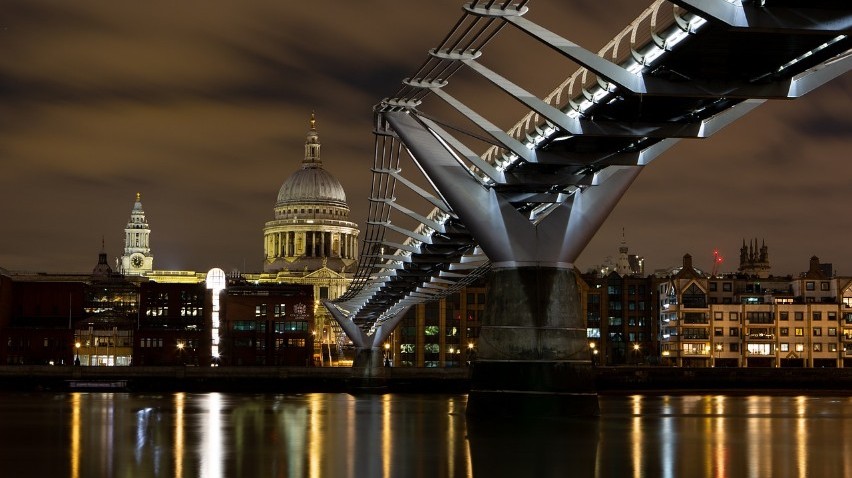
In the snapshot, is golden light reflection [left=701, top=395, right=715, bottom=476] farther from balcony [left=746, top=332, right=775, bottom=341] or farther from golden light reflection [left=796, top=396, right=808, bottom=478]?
balcony [left=746, top=332, right=775, bottom=341]

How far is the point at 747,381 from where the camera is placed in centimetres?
11675

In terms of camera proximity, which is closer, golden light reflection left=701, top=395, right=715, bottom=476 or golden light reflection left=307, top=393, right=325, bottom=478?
golden light reflection left=307, top=393, right=325, bottom=478

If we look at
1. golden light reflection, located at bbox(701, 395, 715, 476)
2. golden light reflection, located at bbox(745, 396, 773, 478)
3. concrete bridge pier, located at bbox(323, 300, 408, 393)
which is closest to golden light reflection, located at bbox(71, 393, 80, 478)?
golden light reflection, located at bbox(701, 395, 715, 476)

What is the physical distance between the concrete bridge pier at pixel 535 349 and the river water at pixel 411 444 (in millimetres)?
1123

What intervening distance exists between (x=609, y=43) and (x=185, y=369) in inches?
3659

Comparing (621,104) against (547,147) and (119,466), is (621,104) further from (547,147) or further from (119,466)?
(119,466)

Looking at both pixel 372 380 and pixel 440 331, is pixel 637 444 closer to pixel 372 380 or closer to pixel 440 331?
pixel 372 380

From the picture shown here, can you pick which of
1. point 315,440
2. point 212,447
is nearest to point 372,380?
point 315,440

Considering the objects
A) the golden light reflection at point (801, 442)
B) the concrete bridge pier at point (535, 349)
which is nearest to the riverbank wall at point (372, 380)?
the golden light reflection at point (801, 442)

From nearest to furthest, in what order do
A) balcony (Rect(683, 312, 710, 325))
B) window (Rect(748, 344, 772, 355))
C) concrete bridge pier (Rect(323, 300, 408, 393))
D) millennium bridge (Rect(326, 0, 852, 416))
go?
millennium bridge (Rect(326, 0, 852, 416))
concrete bridge pier (Rect(323, 300, 408, 393))
window (Rect(748, 344, 772, 355))
balcony (Rect(683, 312, 710, 325))

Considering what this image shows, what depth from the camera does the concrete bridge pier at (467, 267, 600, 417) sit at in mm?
48188

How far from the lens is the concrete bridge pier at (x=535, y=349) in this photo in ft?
158

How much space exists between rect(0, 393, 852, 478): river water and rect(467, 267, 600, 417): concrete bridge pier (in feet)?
3.68

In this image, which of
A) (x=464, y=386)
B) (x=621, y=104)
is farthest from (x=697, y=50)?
(x=464, y=386)
